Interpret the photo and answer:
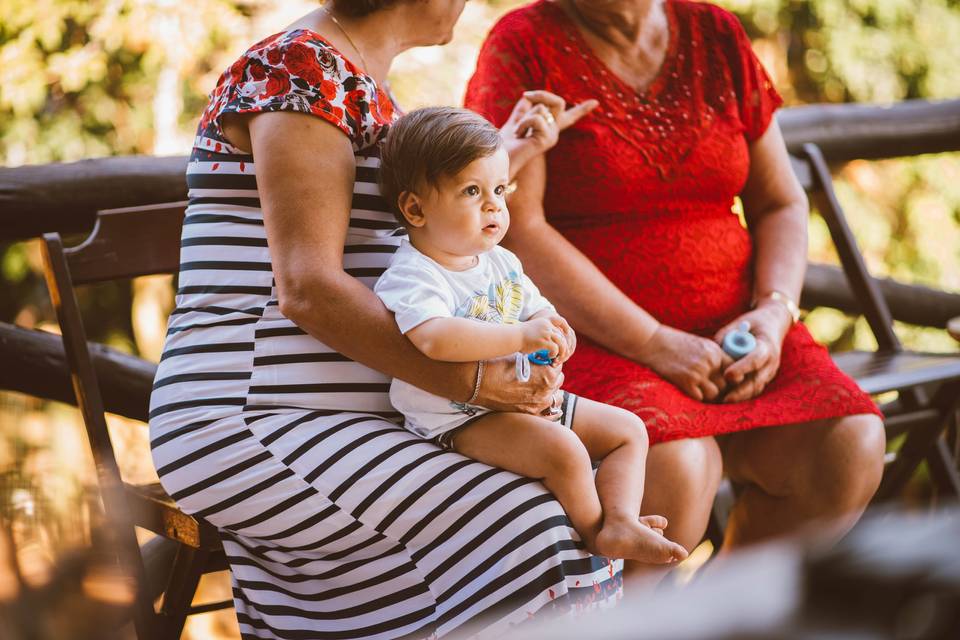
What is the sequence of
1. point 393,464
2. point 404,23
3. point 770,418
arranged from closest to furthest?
point 393,464 < point 404,23 < point 770,418

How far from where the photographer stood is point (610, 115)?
1928 mm

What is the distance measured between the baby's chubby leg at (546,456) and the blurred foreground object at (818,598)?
770 mm

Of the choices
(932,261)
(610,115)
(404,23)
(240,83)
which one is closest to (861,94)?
(932,261)

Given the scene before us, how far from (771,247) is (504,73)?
0.69m

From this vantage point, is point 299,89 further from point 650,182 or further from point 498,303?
point 650,182

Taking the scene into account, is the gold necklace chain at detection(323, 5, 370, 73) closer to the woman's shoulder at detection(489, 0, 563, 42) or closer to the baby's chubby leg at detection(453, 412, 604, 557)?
the woman's shoulder at detection(489, 0, 563, 42)

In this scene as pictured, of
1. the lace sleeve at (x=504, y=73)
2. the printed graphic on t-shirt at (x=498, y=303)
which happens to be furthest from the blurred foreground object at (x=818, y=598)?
the lace sleeve at (x=504, y=73)

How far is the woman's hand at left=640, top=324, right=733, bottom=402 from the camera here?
71.8 inches

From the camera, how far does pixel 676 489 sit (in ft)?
5.47

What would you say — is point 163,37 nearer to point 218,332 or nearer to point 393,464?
point 218,332

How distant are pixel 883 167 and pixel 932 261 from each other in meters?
0.49

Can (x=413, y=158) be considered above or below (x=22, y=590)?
above

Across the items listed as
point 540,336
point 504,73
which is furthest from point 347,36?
point 540,336

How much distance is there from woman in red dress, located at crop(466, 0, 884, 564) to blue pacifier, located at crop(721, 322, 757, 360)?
0.02 m
